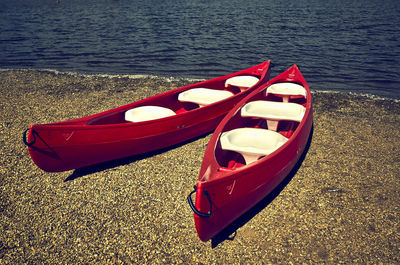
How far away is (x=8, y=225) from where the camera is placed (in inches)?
210

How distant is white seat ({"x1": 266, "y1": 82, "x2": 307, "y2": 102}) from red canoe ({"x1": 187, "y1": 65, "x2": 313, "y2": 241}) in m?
0.07

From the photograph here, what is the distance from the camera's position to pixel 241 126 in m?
7.89

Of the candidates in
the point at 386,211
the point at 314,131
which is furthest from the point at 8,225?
the point at 314,131

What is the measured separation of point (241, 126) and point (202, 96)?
190cm

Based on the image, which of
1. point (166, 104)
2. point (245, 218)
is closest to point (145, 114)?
point (166, 104)

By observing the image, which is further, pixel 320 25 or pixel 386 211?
pixel 320 25

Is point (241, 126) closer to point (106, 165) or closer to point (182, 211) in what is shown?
point (182, 211)

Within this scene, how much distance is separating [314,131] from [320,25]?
24.3m

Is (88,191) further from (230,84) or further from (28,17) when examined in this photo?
(28,17)

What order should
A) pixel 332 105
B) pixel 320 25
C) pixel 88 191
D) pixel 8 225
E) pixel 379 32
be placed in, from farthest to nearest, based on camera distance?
1. pixel 320 25
2. pixel 379 32
3. pixel 332 105
4. pixel 88 191
5. pixel 8 225

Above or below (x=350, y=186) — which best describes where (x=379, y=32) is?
above

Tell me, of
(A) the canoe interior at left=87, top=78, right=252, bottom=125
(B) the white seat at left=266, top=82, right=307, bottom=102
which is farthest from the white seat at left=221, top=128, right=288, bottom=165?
(B) the white seat at left=266, top=82, right=307, bottom=102

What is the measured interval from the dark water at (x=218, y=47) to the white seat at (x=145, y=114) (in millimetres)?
8778

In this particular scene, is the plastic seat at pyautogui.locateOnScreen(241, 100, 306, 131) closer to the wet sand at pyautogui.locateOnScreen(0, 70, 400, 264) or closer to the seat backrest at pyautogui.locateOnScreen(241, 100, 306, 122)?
the seat backrest at pyautogui.locateOnScreen(241, 100, 306, 122)
